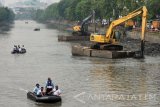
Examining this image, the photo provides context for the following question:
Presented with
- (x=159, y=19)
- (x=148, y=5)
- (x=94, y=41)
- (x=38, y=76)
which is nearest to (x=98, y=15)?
(x=159, y=19)

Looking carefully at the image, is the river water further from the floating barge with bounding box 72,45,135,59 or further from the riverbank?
the riverbank

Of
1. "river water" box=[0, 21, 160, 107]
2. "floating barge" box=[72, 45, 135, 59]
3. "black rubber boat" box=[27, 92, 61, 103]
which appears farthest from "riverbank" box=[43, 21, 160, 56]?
"black rubber boat" box=[27, 92, 61, 103]

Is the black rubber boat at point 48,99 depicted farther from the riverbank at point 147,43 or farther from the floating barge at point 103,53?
the riverbank at point 147,43

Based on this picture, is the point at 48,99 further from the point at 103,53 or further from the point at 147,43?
the point at 147,43

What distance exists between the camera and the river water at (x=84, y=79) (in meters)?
52.6

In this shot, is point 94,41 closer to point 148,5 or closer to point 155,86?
point 155,86

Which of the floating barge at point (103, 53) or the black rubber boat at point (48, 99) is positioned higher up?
the floating barge at point (103, 53)

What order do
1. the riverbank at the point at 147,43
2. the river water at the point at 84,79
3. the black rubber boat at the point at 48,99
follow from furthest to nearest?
the riverbank at the point at 147,43 < the river water at the point at 84,79 < the black rubber boat at the point at 48,99

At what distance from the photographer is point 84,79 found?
66750 millimetres

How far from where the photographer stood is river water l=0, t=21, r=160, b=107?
52.6 m

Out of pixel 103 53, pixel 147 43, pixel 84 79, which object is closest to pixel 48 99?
pixel 84 79

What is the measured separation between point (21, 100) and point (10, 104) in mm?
2020

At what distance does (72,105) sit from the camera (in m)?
50.7

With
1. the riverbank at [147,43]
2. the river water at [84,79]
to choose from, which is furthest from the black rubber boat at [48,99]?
the riverbank at [147,43]
